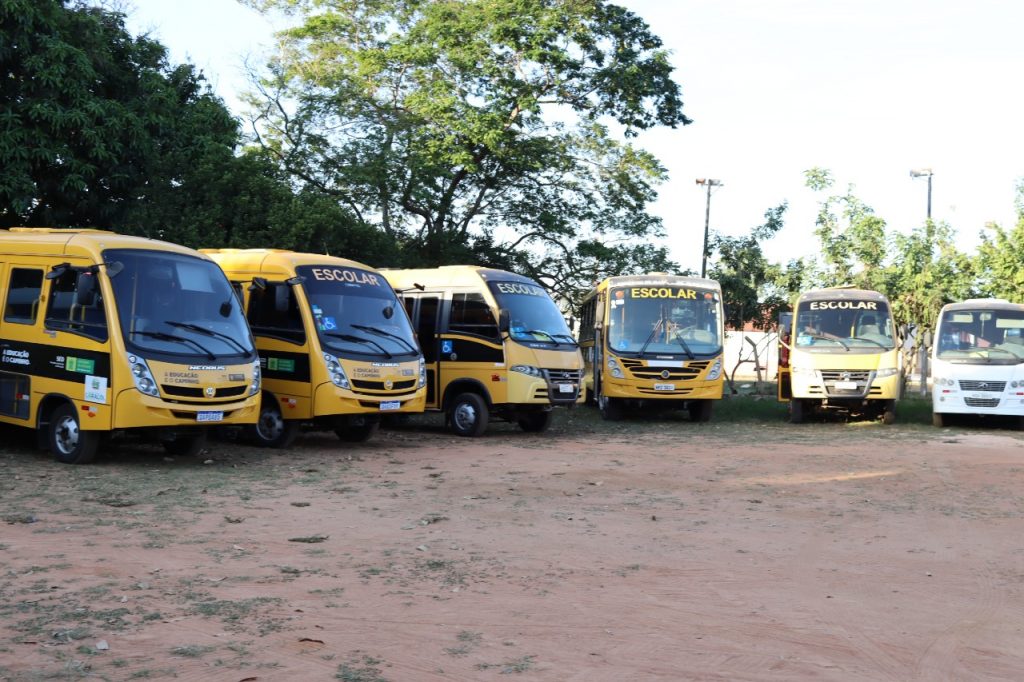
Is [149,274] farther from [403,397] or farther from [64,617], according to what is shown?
[64,617]

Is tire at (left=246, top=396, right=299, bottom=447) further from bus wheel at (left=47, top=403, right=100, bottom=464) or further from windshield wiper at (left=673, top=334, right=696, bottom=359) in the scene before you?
windshield wiper at (left=673, top=334, right=696, bottom=359)

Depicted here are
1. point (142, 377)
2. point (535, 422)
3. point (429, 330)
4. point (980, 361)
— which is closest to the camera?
point (142, 377)

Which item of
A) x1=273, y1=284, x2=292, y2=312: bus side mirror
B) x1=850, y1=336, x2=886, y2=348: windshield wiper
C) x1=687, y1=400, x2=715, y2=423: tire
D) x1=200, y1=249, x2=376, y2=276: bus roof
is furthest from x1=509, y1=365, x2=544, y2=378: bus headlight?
x1=850, y1=336, x2=886, y2=348: windshield wiper

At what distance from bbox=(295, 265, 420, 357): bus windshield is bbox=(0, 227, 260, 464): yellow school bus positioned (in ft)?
5.35

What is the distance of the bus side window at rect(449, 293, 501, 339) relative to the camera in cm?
1798

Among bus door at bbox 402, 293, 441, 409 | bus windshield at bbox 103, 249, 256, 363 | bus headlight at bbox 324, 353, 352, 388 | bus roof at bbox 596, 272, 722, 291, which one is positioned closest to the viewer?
bus windshield at bbox 103, 249, 256, 363

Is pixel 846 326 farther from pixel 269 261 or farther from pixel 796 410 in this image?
pixel 269 261

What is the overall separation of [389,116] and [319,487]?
843 inches

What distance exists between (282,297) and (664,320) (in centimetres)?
916

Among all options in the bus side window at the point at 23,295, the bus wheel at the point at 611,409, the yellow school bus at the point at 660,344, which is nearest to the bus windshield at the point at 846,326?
the yellow school bus at the point at 660,344

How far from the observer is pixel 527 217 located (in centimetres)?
3269

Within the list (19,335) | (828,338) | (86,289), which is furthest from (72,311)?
(828,338)

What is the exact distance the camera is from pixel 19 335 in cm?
1349

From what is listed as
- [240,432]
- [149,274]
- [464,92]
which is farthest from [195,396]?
[464,92]
